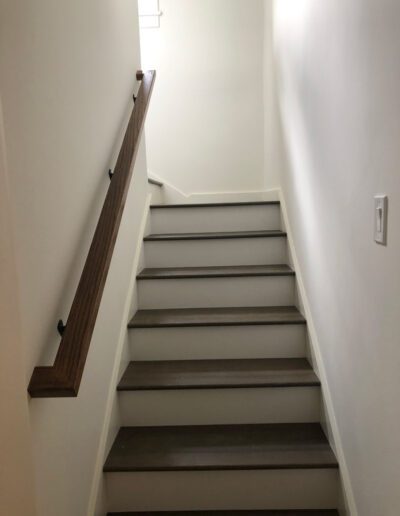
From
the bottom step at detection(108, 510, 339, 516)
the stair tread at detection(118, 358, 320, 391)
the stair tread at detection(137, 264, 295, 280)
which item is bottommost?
the bottom step at detection(108, 510, 339, 516)

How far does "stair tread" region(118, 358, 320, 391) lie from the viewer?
1717 millimetres

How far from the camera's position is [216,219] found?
2783 mm

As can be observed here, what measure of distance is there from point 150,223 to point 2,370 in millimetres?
1918

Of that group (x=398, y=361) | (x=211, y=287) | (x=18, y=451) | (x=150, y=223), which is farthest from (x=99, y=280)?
(x=150, y=223)

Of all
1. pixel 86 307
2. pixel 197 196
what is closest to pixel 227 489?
pixel 86 307

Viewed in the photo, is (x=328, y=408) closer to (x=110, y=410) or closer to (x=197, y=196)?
(x=110, y=410)

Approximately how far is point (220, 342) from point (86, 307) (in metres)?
0.99

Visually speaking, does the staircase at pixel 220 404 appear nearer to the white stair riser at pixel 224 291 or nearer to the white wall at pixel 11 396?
the white stair riser at pixel 224 291

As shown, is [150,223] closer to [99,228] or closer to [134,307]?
[134,307]

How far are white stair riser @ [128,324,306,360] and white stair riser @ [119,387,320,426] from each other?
0.85 feet

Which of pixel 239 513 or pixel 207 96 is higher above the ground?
pixel 207 96

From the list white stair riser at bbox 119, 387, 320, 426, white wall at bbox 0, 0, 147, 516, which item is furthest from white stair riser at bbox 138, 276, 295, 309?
white stair riser at bbox 119, 387, 320, 426

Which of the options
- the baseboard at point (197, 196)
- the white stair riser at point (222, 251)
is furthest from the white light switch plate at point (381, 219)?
the baseboard at point (197, 196)

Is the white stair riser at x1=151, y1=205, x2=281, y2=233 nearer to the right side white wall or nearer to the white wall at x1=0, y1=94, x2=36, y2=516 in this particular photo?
the right side white wall
